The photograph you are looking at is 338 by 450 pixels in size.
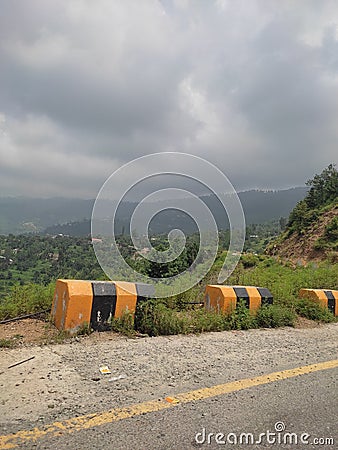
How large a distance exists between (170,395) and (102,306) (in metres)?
2.09

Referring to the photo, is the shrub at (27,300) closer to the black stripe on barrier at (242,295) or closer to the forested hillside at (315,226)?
the black stripe on barrier at (242,295)

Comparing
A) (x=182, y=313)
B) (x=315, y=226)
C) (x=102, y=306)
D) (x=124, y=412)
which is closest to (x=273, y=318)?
(x=182, y=313)

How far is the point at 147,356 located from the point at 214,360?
2.53 ft

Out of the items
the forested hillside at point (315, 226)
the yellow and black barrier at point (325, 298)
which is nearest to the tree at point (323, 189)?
the forested hillside at point (315, 226)

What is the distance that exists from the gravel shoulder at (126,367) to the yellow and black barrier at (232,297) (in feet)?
2.65

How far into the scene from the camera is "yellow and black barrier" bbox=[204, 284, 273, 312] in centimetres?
610

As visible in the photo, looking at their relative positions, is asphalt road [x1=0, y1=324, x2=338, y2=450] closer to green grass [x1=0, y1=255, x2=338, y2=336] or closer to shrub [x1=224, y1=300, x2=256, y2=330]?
green grass [x1=0, y1=255, x2=338, y2=336]

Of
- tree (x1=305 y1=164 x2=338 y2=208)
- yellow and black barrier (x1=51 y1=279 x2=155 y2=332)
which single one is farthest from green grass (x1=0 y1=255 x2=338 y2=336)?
tree (x1=305 y1=164 x2=338 y2=208)

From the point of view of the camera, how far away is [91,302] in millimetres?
4707

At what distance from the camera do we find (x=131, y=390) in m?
3.04

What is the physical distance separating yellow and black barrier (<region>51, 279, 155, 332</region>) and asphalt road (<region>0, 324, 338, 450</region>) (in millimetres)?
420

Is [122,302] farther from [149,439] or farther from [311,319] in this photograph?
[311,319]

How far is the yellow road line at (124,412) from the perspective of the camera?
2230 mm

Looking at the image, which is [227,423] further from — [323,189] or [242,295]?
[323,189]
